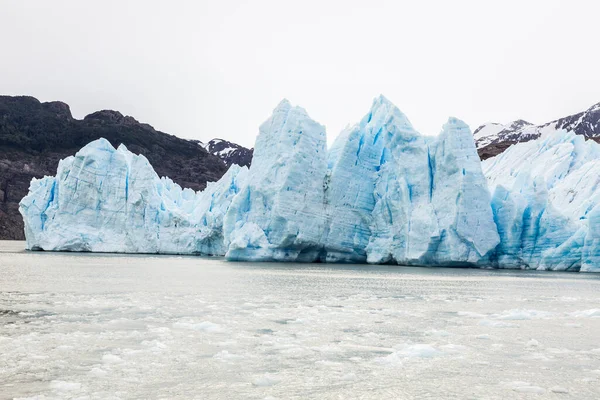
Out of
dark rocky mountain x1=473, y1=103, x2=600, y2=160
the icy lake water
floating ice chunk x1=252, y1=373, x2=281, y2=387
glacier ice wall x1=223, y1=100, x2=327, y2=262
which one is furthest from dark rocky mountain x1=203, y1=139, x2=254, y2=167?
floating ice chunk x1=252, y1=373, x2=281, y2=387

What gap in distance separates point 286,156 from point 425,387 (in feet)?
80.4

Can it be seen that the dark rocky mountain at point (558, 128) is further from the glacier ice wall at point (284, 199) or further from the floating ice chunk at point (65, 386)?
the floating ice chunk at point (65, 386)

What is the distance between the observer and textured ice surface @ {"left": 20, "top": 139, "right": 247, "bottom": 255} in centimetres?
3803

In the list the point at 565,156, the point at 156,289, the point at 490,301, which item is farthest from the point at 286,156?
the point at 565,156

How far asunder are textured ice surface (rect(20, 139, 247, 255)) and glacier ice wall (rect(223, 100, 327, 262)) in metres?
7.56

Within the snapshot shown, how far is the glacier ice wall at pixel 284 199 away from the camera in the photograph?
97.7ft

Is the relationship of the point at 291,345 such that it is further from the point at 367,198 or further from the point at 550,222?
the point at 367,198

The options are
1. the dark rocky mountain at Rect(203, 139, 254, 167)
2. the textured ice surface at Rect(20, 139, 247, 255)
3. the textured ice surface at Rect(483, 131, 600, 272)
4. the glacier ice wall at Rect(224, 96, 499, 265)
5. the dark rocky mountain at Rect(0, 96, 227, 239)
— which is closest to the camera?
the textured ice surface at Rect(483, 131, 600, 272)

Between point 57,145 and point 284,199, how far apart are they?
90222mm

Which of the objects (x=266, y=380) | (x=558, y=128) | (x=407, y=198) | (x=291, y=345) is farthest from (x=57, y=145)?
(x=266, y=380)

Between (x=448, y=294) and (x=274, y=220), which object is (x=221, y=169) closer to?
(x=274, y=220)

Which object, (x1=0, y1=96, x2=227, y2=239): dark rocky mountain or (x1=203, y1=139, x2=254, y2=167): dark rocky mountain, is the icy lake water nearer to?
(x1=0, y1=96, x2=227, y2=239): dark rocky mountain

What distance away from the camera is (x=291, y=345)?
26.7 feet

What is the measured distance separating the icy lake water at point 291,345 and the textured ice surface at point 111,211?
23.2 m
